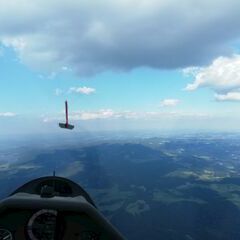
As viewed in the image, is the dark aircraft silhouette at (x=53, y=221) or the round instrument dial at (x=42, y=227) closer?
the dark aircraft silhouette at (x=53, y=221)

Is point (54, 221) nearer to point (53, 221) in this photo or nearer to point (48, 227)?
point (53, 221)

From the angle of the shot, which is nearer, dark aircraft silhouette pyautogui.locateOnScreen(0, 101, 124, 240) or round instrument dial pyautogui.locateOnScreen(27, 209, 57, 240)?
dark aircraft silhouette pyautogui.locateOnScreen(0, 101, 124, 240)

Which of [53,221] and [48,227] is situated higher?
[53,221]

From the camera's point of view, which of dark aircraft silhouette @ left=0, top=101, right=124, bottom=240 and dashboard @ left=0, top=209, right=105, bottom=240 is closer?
dark aircraft silhouette @ left=0, top=101, right=124, bottom=240

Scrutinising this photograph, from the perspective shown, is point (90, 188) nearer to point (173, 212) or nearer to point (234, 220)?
point (173, 212)

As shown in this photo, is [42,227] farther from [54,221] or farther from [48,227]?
[54,221]

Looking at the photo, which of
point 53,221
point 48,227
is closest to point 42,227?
point 48,227
